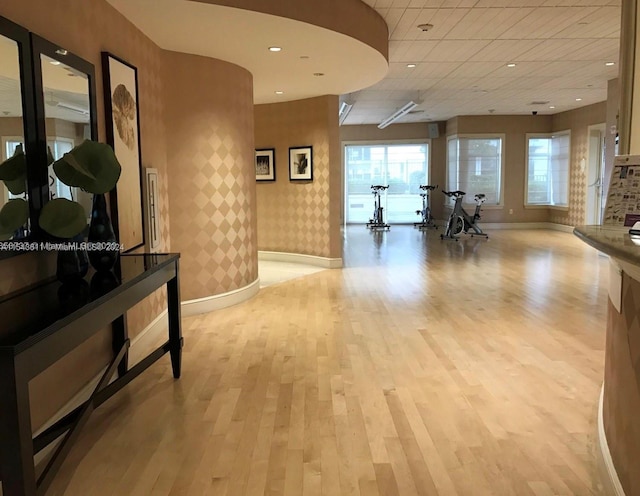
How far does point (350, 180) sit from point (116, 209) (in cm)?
1159

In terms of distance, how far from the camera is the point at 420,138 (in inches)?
574

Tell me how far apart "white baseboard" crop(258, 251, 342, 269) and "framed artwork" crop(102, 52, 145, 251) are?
4.10 m

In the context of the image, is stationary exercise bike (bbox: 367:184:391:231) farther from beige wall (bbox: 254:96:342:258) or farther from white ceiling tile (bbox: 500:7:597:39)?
white ceiling tile (bbox: 500:7:597:39)

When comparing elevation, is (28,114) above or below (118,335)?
above

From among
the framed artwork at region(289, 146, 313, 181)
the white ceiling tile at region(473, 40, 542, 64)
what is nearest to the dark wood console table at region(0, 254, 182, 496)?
the white ceiling tile at region(473, 40, 542, 64)

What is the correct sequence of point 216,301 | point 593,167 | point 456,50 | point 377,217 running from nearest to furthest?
point 216,301 < point 456,50 < point 593,167 < point 377,217

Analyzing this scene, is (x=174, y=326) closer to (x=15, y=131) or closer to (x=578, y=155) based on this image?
(x=15, y=131)

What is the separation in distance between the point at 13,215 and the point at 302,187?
6.26 m

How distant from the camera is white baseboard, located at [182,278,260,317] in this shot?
5.36 m

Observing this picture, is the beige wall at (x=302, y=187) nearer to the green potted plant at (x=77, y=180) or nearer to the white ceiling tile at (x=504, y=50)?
the white ceiling tile at (x=504, y=50)

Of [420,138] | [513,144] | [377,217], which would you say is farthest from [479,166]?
[377,217]

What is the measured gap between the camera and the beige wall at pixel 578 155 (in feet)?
37.6

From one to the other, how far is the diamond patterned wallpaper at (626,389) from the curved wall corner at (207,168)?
3.90 meters

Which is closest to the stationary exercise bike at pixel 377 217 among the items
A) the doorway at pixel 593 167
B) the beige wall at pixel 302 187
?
the doorway at pixel 593 167
